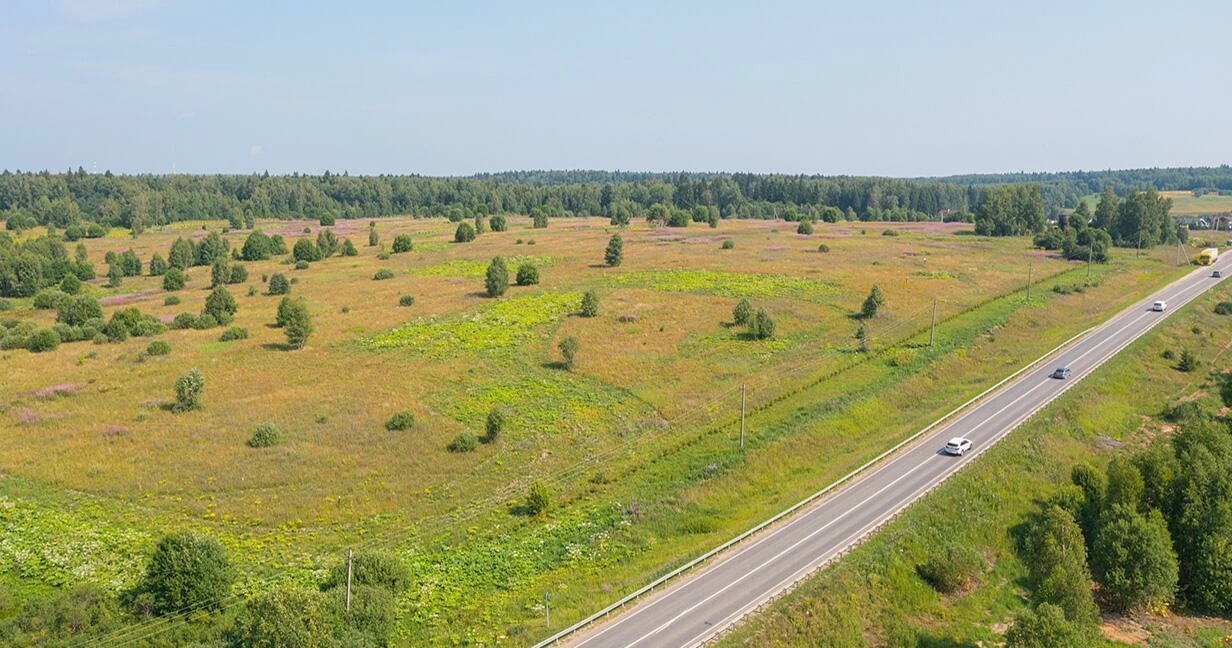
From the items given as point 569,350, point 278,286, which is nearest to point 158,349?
point 278,286

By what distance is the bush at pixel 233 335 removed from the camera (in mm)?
77062

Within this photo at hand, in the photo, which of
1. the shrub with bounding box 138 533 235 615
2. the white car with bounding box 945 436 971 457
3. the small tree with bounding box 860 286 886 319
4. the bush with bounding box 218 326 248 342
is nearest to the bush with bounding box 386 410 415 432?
the shrub with bounding box 138 533 235 615

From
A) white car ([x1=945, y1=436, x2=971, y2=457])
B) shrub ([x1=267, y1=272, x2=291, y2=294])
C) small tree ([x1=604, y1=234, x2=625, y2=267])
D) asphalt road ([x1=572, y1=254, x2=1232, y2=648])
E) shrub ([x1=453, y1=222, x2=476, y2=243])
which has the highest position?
shrub ([x1=453, y1=222, x2=476, y2=243])

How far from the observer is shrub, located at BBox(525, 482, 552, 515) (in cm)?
4234

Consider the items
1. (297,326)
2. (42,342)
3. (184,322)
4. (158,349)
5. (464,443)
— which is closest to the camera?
(464,443)

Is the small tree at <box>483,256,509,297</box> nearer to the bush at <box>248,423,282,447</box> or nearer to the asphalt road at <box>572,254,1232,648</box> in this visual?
the bush at <box>248,423,282,447</box>

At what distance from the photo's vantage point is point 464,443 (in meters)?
49.6

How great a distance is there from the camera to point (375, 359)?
69.9 metres

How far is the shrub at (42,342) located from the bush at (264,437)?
40.8 meters

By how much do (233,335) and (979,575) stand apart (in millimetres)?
70535

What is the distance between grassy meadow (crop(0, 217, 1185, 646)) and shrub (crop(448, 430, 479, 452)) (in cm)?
67

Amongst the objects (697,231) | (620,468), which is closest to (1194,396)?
(620,468)

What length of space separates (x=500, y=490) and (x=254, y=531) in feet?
43.5

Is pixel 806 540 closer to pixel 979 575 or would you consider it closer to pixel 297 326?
pixel 979 575
